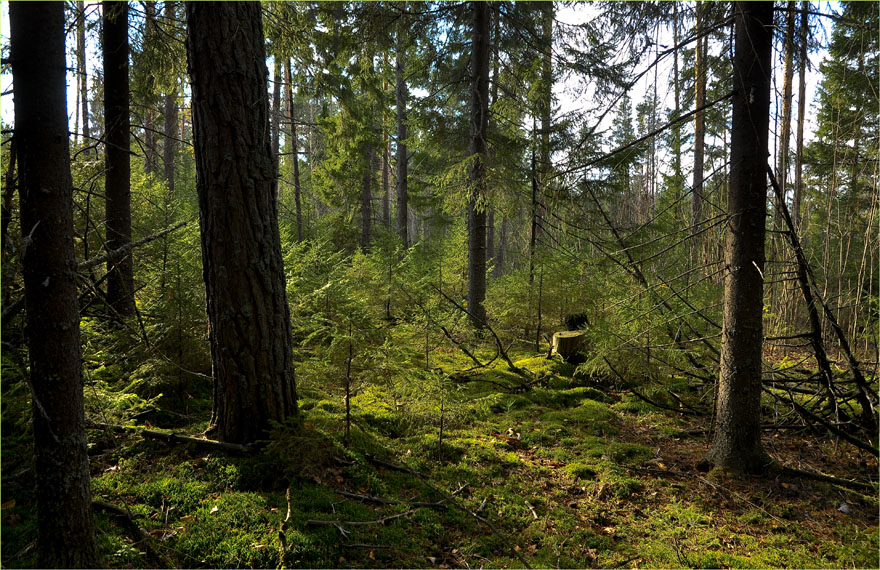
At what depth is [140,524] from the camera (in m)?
2.79

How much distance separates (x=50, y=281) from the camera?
189 centimetres

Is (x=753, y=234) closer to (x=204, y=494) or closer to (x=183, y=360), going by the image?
(x=204, y=494)

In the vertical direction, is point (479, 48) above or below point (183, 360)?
above

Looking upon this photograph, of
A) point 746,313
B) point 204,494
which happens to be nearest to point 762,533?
point 746,313

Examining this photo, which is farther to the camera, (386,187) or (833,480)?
(386,187)

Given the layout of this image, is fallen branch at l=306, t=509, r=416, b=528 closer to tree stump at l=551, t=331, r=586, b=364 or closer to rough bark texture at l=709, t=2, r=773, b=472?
rough bark texture at l=709, t=2, r=773, b=472

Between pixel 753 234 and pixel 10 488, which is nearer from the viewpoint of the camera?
pixel 10 488

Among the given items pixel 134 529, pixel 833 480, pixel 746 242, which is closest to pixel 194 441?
pixel 134 529

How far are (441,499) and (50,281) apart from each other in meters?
3.00

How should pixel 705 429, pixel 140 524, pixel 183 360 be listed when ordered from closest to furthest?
1. pixel 140 524
2. pixel 183 360
3. pixel 705 429

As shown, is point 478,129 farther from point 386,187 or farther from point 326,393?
point 386,187

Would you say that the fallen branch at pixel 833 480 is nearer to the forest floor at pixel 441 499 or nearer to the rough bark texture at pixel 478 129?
the forest floor at pixel 441 499

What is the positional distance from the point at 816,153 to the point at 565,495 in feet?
62.8

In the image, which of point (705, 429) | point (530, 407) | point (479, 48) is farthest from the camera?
point (479, 48)
